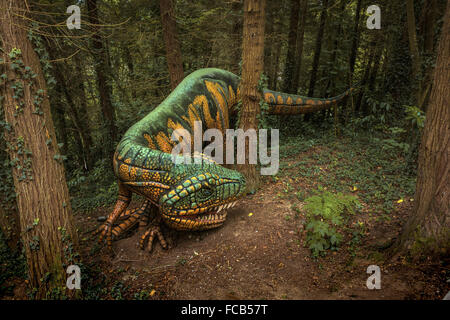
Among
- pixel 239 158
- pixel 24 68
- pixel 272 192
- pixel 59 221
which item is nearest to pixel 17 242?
pixel 59 221

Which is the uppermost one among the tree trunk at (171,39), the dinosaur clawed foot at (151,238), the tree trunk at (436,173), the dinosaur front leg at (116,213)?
the tree trunk at (171,39)

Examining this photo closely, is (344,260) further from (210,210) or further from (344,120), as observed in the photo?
(344,120)

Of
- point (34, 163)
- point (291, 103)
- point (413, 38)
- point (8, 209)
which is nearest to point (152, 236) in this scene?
point (34, 163)

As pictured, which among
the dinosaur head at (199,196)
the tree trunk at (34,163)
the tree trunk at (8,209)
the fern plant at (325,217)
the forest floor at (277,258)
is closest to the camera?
the forest floor at (277,258)

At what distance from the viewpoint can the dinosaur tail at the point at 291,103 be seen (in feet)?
23.9

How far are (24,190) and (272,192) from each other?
14.4 feet

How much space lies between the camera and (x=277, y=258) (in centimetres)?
387

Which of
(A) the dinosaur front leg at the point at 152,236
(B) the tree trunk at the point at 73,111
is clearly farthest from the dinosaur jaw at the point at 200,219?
(B) the tree trunk at the point at 73,111

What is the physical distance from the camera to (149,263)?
170 inches

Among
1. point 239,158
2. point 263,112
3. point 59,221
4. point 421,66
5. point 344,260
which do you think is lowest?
point 344,260

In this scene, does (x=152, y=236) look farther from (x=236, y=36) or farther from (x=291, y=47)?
(x=291, y=47)

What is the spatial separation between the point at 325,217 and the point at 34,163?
464 cm

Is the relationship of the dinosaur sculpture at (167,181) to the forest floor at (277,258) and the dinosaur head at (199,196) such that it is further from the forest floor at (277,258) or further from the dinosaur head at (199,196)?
the forest floor at (277,258)

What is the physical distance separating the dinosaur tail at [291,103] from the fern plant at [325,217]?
3102 millimetres
